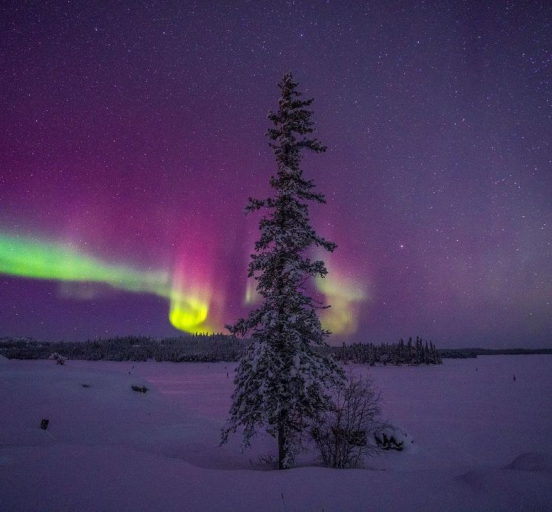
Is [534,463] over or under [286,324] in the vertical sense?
under

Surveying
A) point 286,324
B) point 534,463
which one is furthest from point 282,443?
point 534,463

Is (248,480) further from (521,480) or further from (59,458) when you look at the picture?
(521,480)

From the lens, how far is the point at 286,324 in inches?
527

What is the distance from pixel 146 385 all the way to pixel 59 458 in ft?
106

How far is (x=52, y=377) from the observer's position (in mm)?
31906

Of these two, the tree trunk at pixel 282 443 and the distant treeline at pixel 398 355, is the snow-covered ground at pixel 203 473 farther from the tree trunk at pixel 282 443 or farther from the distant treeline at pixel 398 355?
the distant treeline at pixel 398 355

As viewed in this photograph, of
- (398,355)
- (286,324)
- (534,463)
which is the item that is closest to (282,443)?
(286,324)

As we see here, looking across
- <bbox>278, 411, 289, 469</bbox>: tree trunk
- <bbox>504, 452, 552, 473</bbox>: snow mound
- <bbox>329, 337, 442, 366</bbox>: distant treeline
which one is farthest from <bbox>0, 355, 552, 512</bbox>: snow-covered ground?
Result: <bbox>329, 337, 442, 366</bbox>: distant treeline

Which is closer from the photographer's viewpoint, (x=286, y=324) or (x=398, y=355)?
(x=286, y=324)

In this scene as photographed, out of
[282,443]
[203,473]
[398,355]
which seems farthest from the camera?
[398,355]

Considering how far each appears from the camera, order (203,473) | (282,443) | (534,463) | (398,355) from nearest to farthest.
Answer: (203,473) < (534,463) < (282,443) < (398,355)

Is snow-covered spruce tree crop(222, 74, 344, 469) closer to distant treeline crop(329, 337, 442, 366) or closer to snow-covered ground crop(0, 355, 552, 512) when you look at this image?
snow-covered ground crop(0, 355, 552, 512)

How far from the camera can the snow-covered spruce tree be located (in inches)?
508

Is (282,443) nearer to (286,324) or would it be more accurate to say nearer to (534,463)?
(286,324)
